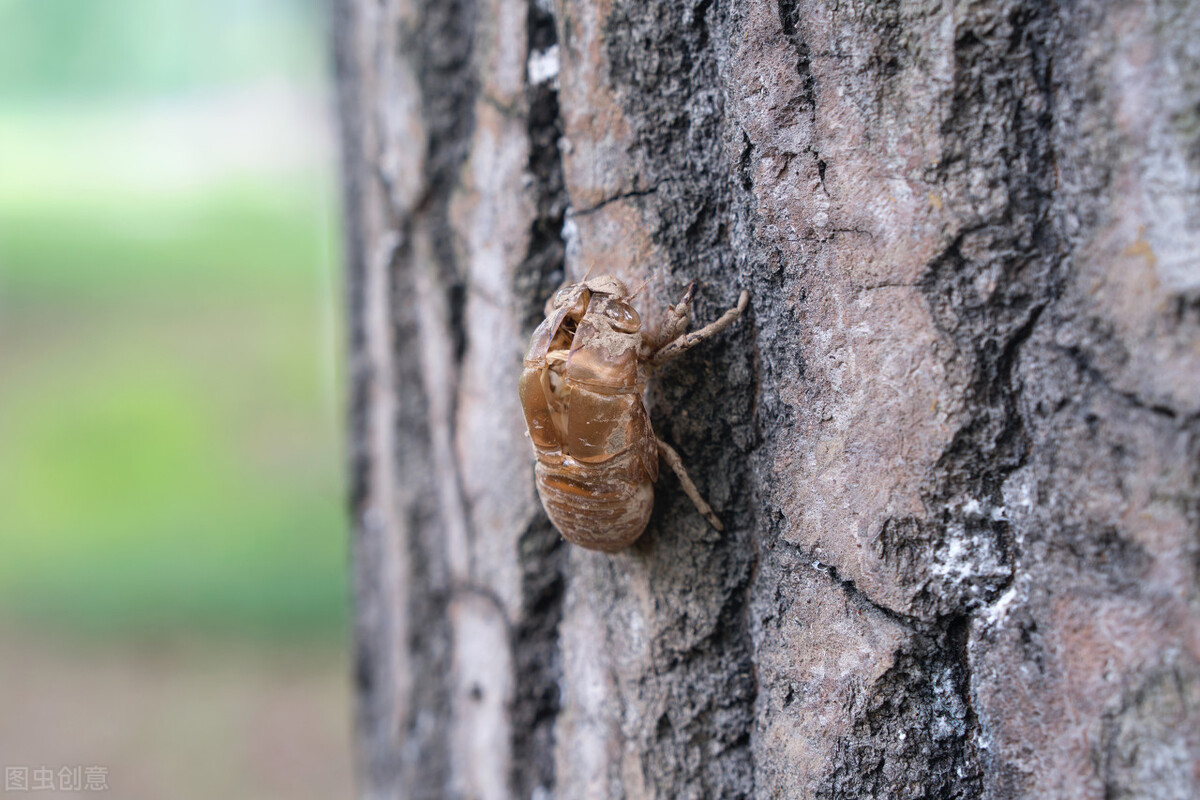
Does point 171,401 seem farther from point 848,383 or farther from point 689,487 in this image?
point 848,383

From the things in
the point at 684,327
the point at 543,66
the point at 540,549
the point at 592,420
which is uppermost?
the point at 543,66

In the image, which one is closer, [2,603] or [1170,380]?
[1170,380]

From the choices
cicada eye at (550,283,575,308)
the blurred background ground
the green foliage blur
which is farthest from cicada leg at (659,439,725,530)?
the green foliage blur

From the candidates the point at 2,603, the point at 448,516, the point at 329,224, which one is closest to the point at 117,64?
the point at 329,224

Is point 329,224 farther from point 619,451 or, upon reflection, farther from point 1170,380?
point 1170,380

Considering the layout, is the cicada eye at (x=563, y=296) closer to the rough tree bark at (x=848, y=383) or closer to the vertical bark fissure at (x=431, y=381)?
the rough tree bark at (x=848, y=383)

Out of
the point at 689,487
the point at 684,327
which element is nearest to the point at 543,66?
the point at 684,327
